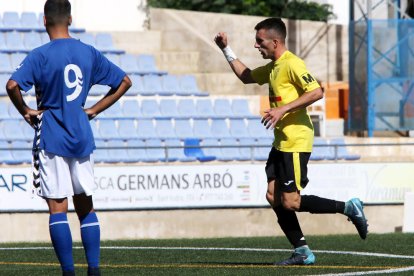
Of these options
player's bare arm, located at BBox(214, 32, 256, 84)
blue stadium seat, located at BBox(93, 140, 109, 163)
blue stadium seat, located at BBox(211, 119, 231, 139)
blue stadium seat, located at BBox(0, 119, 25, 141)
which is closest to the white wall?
blue stadium seat, located at BBox(211, 119, 231, 139)

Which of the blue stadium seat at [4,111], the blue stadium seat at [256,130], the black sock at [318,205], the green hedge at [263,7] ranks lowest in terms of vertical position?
the blue stadium seat at [256,130]

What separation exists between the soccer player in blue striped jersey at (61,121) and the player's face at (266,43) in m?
2.11

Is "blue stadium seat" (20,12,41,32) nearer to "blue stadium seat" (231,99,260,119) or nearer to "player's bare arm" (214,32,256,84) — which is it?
"blue stadium seat" (231,99,260,119)

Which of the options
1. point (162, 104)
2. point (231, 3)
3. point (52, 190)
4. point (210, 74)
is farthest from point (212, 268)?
point (231, 3)

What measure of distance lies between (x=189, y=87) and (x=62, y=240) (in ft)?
53.3

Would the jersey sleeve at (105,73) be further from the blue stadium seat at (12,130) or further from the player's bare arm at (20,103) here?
the blue stadium seat at (12,130)

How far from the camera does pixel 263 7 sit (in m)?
28.8

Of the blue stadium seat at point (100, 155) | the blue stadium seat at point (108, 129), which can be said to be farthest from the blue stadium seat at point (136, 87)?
the blue stadium seat at point (100, 155)

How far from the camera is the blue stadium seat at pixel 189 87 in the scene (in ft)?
76.7

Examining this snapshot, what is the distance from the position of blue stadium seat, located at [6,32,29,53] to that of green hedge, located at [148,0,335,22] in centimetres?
568

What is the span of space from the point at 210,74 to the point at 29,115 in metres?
17.3

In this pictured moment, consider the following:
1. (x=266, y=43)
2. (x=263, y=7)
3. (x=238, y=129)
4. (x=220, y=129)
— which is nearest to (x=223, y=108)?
(x=238, y=129)

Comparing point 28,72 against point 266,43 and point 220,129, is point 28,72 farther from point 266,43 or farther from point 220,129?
point 220,129

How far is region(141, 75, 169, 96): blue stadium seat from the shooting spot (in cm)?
2305
